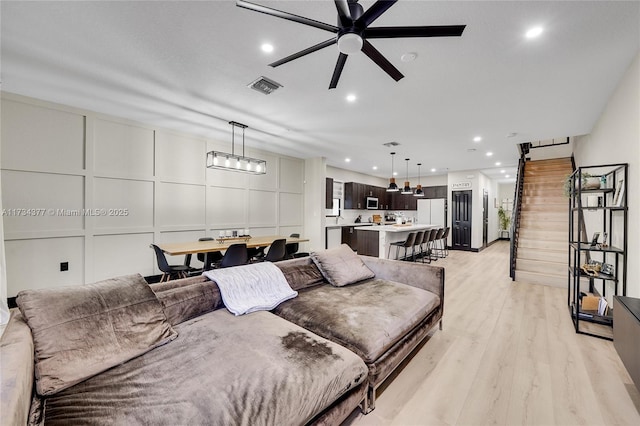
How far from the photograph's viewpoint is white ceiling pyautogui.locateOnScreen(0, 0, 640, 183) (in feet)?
6.46

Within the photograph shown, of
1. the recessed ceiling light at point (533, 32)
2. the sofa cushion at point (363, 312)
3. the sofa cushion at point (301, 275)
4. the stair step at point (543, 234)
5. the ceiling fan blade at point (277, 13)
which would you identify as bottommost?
the sofa cushion at point (363, 312)

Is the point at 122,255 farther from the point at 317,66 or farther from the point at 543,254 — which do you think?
the point at 543,254

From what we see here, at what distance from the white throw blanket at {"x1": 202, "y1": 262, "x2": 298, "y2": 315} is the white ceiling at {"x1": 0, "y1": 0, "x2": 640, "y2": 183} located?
2.03 metres

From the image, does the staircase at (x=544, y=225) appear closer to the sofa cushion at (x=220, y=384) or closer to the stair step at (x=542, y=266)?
the stair step at (x=542, y=266)

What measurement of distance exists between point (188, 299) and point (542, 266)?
19.3 ft

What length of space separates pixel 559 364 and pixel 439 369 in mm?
1056

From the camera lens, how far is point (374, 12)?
58.2 inches

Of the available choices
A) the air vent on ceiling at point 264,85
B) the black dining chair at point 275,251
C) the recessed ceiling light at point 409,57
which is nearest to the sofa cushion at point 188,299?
the black dining chair at point 275,251

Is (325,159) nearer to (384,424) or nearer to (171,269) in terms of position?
(171,269)

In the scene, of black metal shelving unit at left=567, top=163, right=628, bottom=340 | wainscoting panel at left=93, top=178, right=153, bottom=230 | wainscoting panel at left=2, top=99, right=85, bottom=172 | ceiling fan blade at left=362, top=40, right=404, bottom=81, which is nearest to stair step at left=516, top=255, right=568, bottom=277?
black metal shelving unit at left=567, top=163, right=628, bottom=340

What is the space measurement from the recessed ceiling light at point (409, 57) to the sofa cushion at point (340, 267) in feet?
6.85

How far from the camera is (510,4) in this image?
5.95 feet

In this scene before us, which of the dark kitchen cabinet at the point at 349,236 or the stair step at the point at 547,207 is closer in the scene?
the stair step at the point at 547,207

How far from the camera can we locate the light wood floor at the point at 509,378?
65.7 inches
